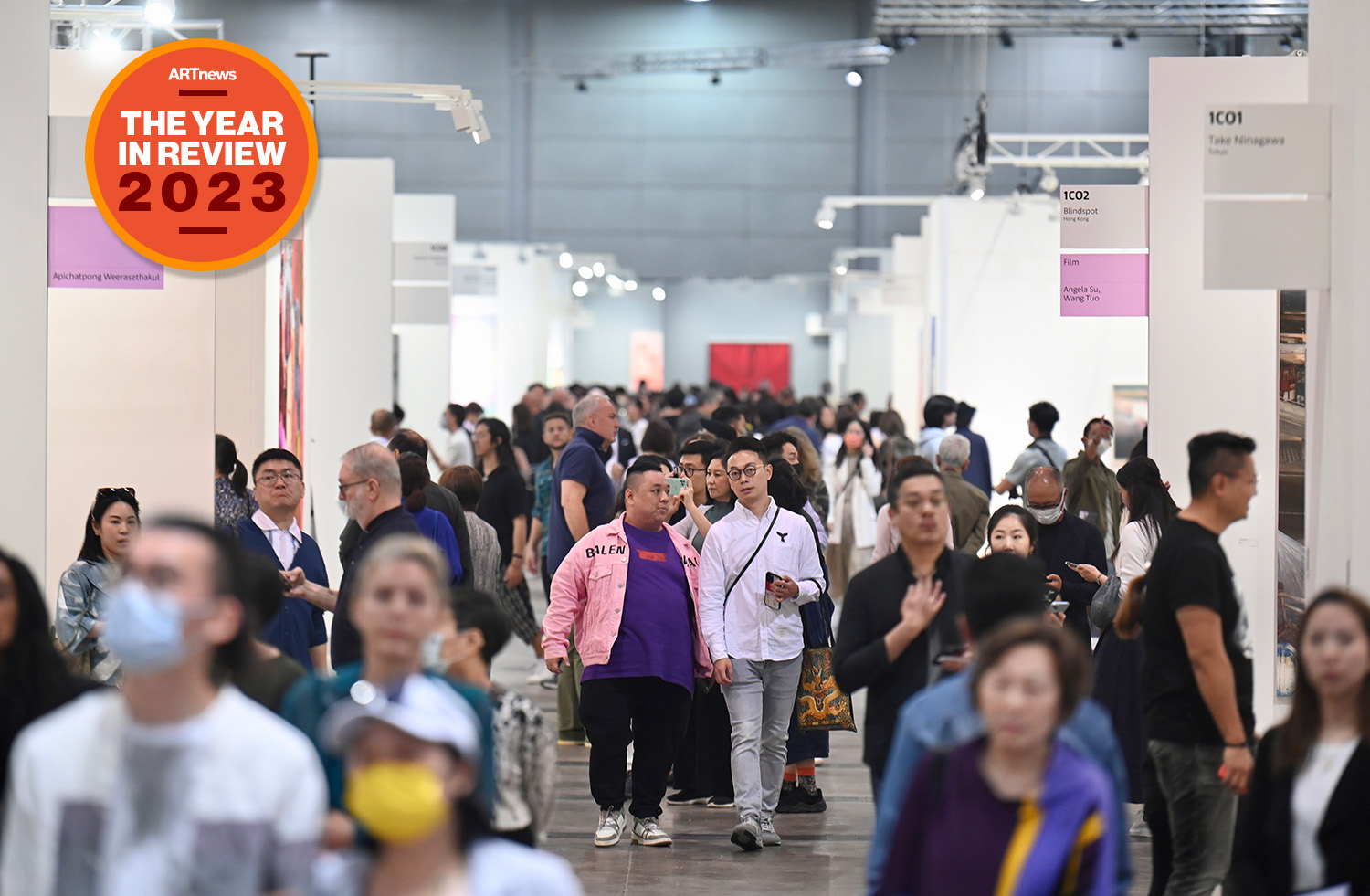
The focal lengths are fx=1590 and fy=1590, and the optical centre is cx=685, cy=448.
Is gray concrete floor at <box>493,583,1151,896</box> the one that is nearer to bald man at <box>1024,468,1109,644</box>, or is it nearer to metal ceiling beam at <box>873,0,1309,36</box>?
bald man at <box>1024,468,1109,644</box>

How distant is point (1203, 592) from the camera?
3801 millimetres

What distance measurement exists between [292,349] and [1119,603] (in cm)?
625

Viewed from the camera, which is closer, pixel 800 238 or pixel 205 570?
pixel 205 570

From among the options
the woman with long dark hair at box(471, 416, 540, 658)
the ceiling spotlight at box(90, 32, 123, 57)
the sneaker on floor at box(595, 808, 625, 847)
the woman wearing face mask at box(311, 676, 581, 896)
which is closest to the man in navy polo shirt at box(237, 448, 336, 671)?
the sneaker on floor at box(595, 808, 625, 847)

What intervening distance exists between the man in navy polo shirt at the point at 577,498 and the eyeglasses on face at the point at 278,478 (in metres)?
1.94

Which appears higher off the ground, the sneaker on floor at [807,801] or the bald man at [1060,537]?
the bald man at [1060,537]

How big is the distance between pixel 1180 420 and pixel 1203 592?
3.89 m

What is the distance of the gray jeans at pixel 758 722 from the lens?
230 inches

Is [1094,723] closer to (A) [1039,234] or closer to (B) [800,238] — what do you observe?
(A) [1039,234]

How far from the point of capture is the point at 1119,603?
5691 mm

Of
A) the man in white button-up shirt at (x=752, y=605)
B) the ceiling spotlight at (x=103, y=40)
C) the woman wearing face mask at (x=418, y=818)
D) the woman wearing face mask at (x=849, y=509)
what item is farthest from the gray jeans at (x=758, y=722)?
the ceiling spotlight at (x=103, y=40)

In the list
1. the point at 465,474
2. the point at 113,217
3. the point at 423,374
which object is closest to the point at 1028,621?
the point at 113,217

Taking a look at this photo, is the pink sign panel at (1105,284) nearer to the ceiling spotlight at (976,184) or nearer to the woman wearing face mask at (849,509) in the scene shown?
the woman wearing face mask at (849,509)

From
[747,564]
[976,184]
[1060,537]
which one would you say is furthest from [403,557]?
[976,184]
